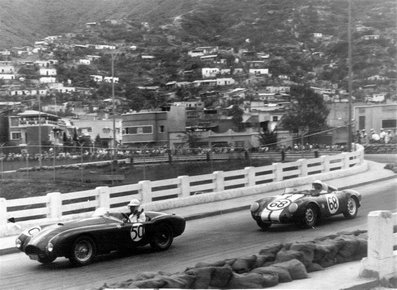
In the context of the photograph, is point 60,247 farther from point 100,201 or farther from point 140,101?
point 100,201

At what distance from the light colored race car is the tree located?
1.37m

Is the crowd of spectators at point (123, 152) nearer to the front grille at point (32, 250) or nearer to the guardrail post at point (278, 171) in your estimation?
the guardrail post at point (278, 171)

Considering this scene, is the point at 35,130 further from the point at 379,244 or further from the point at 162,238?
the point at 379,244

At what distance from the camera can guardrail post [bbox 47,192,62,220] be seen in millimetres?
11648

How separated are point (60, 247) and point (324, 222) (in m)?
5.67

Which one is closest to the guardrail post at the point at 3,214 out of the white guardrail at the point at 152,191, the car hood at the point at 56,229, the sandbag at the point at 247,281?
the white guardrail at the point at 152,191

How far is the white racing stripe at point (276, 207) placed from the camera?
10.4 m

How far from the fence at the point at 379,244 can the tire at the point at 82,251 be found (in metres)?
4.10

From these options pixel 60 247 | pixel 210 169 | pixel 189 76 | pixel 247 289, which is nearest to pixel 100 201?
pixel 210 169

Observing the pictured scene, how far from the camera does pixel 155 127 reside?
10617 millimetres

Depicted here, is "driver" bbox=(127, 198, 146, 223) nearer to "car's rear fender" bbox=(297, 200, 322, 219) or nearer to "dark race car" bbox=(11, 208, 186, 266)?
"dark race car" bbox=(11, 208, 186, 266)

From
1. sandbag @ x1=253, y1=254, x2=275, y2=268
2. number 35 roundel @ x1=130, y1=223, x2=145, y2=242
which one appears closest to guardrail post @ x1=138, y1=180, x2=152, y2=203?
number 35 roundel @ x1=130, y1=223, x2=145, y2=242

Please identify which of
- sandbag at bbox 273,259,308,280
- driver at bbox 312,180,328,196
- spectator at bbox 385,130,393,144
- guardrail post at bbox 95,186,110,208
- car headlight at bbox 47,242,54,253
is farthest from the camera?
guardrail post at bbox 95,186,110,208

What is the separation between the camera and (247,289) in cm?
575
